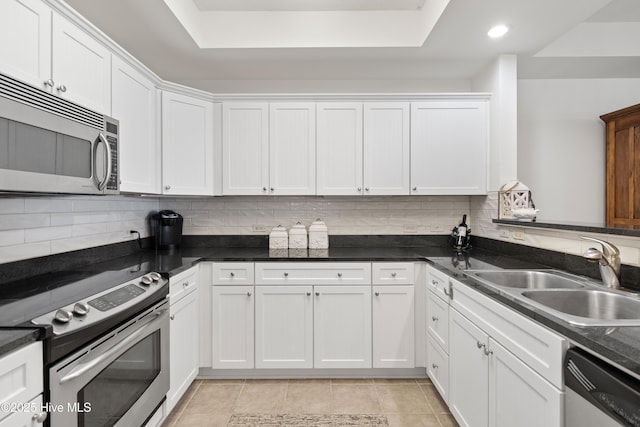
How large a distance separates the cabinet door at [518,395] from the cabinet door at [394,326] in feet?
3.31

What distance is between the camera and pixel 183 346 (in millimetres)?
2160

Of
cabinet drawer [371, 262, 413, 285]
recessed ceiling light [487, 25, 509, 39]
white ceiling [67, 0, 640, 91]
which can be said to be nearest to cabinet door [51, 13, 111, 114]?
white ceiling [67, 0, 640, 91]

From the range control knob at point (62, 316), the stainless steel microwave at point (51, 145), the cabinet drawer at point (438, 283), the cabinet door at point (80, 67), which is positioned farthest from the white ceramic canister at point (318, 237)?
the range control knob at point (62, 316)

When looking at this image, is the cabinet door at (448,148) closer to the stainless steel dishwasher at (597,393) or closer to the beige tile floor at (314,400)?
the beige tile floor at (314,400)

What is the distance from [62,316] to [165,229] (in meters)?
1.77

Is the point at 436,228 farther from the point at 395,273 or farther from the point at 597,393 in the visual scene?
the point at 597,393

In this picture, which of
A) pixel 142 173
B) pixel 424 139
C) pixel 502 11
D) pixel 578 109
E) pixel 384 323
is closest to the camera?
pixel 502 11

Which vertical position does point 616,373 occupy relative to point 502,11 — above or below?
below

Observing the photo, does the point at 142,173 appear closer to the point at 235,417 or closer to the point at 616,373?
the point at 235,417

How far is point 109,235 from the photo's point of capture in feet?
7.68

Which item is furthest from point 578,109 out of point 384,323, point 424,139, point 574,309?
point 384,323

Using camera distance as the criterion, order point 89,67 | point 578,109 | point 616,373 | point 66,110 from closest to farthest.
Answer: point 616,373, point 66,110, point 89,67, point 578,109

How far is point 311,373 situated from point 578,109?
10.9ft

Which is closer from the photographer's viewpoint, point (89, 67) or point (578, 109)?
point (89, 67)
